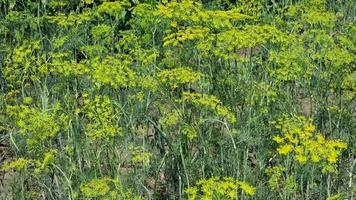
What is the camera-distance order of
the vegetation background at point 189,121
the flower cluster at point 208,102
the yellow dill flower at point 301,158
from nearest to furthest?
the yellow dill flower at point 301,158 → the flower cluster at point 208,102 → the vegetation background at point 189,121

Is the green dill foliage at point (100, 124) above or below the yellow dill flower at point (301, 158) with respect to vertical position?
above

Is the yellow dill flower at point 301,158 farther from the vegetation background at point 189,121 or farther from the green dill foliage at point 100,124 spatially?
the green dill foliage at point 100,124

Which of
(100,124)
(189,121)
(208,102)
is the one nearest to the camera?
(208,102)

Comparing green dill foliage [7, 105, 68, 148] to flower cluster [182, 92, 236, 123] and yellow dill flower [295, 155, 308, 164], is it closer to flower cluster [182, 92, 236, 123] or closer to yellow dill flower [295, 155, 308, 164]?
flower cluster [182, 92, 236, 123]

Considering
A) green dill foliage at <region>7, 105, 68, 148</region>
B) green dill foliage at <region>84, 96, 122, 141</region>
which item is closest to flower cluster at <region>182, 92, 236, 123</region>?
green dill foliage at <region>84, 96, 122, 141</region>

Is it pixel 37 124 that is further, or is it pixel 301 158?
pixel 37 124

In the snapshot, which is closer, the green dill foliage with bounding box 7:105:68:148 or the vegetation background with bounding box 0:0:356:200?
the green dill foliage with bounding box 7:105:68:148

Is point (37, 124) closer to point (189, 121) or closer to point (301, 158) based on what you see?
point (189, 121)

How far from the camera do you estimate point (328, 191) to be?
3.90m

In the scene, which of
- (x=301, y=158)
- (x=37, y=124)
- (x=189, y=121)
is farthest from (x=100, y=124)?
(x=301, y=158)

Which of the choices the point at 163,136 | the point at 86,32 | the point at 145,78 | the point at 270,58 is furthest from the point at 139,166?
the point at 86,32

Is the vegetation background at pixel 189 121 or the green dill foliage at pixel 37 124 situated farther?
the vegetation background at pixel 189 121

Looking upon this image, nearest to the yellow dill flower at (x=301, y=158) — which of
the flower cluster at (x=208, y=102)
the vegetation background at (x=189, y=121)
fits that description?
the vegetation background at (x=189, y=121)

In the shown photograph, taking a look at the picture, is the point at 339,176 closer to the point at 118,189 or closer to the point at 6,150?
the point at 118,189
